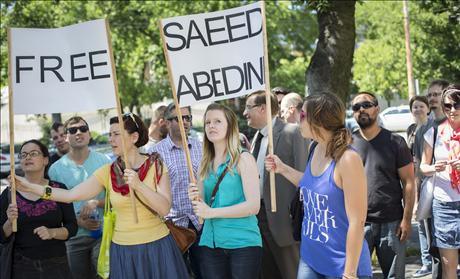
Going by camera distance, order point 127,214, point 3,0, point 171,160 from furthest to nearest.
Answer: point 3,0
point 171,160
point 127,214

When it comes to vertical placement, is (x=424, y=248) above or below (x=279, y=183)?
below

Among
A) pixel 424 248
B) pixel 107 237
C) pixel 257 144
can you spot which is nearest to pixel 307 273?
pixel 107 237

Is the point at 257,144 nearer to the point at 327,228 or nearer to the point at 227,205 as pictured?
the point at 227,205

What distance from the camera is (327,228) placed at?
412 cm

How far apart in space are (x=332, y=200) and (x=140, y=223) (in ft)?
4.62

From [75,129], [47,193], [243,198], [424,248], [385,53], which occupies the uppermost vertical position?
[385,53]

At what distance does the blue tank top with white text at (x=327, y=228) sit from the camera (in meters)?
4.06

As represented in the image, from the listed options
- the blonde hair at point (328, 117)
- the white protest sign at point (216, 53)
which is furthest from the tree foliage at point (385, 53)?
the blonde hair at point (328, 117)

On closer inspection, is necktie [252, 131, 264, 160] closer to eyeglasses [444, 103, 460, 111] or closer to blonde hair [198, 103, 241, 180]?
blonde hair [198, 103, 241, 180]

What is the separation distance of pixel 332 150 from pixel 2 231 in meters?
2.63

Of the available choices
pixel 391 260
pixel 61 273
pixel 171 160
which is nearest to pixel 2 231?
pixel 61 273

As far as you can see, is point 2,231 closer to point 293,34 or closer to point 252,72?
point 252,72

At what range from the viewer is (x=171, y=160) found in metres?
6.25

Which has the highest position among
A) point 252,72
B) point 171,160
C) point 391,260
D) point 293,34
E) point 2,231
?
point 293,34
